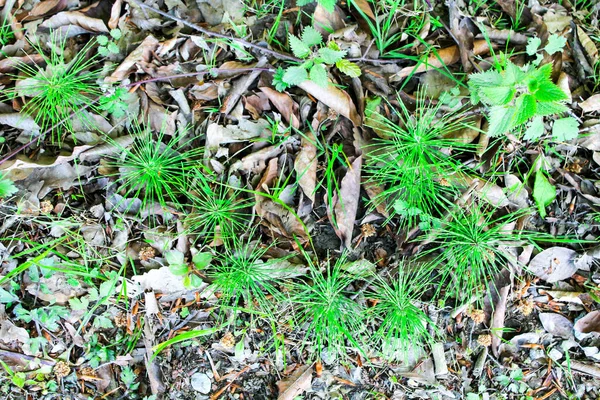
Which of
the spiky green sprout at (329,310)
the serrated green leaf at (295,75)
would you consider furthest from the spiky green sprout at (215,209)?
the serrated green leaf at (295,75)

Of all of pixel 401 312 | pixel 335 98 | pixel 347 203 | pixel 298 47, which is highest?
pixel 298 47

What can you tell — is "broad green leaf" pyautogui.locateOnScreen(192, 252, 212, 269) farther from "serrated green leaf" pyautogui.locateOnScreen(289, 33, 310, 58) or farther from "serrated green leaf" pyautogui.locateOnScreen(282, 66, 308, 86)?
"serrated green leaf" pyautogui.locateOnScreen(289, 33, 310, 58)

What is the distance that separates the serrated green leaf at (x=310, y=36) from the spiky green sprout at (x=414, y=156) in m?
0.42

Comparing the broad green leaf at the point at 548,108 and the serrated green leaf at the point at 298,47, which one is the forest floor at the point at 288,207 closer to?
the serrated green leaf at the point at 298,47

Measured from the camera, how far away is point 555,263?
229 cm

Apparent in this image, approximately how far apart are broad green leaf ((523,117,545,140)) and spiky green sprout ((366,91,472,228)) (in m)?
0.25

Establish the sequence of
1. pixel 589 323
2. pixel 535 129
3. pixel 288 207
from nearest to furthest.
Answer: pixel 535 129, pixel 288 207, pixel 589 323

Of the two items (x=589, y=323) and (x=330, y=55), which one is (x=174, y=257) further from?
(x=589, y=323)

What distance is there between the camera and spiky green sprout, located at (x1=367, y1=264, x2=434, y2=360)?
2248mm

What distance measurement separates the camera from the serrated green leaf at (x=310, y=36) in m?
2.13

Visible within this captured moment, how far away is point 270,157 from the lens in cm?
226

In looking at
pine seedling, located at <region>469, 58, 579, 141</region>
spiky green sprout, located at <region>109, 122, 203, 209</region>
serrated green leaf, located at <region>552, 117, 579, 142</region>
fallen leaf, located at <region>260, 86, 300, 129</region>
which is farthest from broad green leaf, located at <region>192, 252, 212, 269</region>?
serrated green leaf, located at <region>552, 117, 579, 142</region>

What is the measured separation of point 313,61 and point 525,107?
36.2 inches

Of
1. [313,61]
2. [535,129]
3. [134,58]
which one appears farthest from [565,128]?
[134,58]
